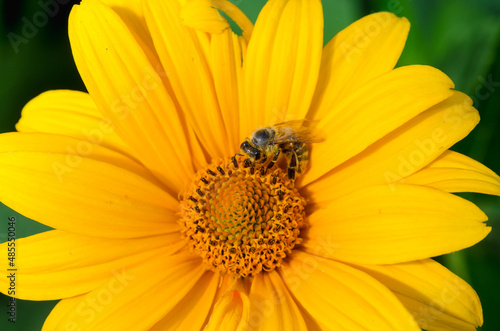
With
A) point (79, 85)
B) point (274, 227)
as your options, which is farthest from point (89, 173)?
point (79, 85)

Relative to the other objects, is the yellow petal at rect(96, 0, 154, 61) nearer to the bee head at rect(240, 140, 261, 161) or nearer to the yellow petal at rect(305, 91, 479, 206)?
the bee head at rect(240, 140, 261, 161)

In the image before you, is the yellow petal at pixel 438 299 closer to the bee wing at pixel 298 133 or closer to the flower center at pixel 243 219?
the flower center at pixel 243 219

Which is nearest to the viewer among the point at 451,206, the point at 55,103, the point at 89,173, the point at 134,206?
the point at 451,206

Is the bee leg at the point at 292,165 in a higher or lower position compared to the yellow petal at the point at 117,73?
lower

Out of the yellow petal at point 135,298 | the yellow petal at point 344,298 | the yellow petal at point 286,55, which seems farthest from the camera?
the yellow petal at point 286,55

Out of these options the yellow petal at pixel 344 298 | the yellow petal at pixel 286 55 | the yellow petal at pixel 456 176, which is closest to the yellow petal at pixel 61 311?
the yellow petal at pixel 344 298

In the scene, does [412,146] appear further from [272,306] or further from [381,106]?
[272,306]

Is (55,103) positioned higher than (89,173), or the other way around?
(55,103)

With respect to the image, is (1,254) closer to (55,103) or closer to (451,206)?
(55,103)
